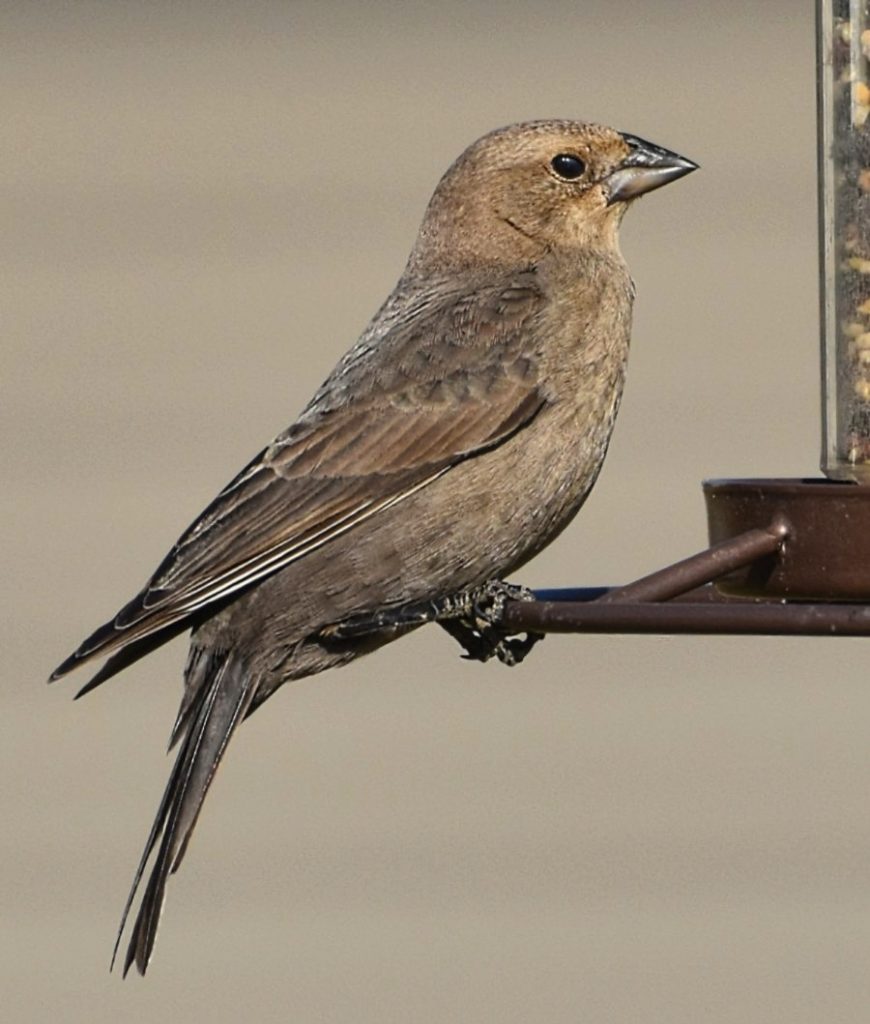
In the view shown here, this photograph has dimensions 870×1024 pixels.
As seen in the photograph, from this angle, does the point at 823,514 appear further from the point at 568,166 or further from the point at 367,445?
the point at 568,166

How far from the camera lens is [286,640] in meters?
4.56

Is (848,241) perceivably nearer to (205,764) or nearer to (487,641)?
(487,641)

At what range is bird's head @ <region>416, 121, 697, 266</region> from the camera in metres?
4.94

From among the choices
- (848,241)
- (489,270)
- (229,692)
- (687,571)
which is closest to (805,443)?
(489,270)

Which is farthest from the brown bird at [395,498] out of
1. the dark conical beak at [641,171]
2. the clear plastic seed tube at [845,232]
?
the clear plastic seed tube at [845,232]

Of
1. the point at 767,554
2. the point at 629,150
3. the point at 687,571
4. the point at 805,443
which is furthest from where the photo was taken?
the point at 805,443

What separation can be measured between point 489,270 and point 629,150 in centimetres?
A: 46

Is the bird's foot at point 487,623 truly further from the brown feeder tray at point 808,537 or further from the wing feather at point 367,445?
the brown feeder tray at point 808,537

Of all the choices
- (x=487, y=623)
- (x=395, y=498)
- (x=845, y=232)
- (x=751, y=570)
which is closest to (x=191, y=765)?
(x=395, y=498)

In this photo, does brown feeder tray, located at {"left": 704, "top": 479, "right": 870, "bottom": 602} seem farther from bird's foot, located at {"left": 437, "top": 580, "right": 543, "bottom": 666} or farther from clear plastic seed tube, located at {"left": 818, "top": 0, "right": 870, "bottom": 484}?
bird's foot, located at {"left": 437, "top": 580, "right": 543, "bottom": 666}

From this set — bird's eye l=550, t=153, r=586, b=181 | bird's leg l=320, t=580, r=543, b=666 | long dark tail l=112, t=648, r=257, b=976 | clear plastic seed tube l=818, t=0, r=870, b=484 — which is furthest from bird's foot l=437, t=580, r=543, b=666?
bird's eye l=550, t=153, r=586, b=181

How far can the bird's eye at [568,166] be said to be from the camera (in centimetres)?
500

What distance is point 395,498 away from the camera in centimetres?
440

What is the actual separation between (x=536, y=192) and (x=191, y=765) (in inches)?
64.2
